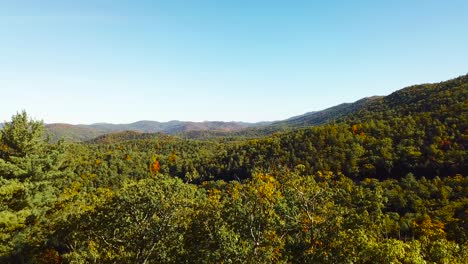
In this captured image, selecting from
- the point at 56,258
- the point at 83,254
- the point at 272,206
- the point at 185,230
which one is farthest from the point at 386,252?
the point at 56,258

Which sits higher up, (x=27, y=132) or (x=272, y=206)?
(x=27, y=132)

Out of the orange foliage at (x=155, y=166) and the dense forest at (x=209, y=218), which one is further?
Result: the orange foliage at (x=155, y=166)

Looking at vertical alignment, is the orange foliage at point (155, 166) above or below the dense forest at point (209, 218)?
below

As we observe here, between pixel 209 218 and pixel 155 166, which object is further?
pixel 155 166

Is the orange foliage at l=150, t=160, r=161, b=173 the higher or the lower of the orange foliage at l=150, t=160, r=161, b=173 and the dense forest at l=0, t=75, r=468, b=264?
the lower

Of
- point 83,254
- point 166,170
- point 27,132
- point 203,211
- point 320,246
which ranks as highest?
point 27,132

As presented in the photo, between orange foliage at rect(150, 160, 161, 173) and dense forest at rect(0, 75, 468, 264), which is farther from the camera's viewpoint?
orange foliage at rect(150, 160, 161, 173)

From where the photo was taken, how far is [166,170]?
15512 cm

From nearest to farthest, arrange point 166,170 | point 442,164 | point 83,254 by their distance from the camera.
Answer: point 83,254 → point 442,164 → point 166,170

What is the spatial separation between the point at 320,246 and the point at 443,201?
69784 millimetres

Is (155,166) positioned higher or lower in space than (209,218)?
lower

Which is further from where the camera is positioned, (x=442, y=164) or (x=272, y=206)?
(x=442, y=164)

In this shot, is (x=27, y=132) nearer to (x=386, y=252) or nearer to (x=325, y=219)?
(x=325, y=219)

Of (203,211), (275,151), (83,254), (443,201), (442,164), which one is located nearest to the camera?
(203,211)
